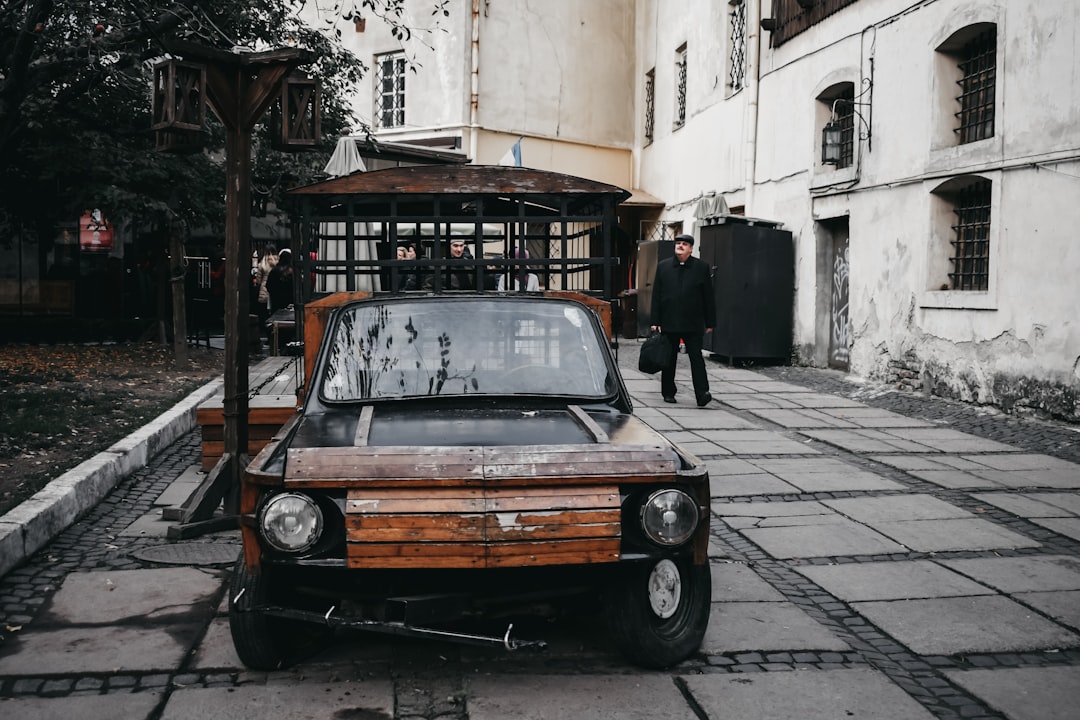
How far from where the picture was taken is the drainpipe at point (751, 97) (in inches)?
689

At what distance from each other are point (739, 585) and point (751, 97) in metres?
14.1

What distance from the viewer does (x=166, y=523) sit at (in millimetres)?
6289

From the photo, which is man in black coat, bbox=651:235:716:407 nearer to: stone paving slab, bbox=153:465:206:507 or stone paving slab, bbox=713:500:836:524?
stone paving slab, bbox=713:500:836:524

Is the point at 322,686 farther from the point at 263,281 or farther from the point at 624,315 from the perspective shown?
the point at 624,315

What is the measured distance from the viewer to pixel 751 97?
17734mm

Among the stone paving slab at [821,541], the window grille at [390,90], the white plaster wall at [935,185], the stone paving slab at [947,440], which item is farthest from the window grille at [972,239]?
the window grille at [390,90]

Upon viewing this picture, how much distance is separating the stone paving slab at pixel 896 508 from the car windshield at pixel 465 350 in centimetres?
259

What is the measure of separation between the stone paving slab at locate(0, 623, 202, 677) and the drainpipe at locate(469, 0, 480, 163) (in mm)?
20546

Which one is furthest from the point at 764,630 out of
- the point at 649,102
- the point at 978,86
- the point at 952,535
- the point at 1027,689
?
the point at 649,102

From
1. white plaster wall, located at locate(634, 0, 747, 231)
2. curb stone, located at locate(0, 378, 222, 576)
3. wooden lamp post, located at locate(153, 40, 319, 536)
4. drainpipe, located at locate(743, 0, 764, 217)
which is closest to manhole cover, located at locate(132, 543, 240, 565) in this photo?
wooden lamp post, located at locate(153, 40, 319, 536)

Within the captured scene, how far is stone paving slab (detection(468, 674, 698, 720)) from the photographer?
3535 millimetres

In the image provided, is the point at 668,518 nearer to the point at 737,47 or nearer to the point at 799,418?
the point at 799,418

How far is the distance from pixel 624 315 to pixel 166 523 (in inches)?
593

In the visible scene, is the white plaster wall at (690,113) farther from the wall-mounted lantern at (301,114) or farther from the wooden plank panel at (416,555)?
the wooden plank panel at (416,555)
